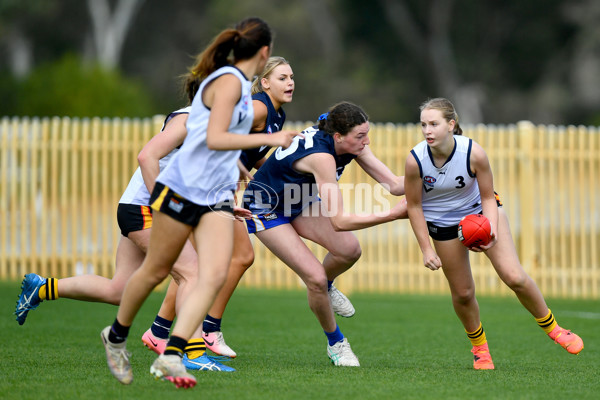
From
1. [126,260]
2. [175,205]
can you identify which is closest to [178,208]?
[175,205]

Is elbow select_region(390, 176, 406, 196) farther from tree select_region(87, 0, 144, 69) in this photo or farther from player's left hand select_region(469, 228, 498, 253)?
tree select_region(87, 0, 144, 69)

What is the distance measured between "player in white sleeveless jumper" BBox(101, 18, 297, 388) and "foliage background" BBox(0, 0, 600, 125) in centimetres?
2831

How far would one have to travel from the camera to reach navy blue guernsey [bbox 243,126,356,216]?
21.7ft

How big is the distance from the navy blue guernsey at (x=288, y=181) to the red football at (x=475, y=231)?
3.68 feet

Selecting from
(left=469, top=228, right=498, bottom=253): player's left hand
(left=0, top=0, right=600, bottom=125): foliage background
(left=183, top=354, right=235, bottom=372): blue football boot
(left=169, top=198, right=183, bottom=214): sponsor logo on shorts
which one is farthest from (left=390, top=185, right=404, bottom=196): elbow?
(left=0, top=0, right=600, bottom=125): foliage background

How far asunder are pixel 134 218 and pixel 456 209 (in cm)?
238

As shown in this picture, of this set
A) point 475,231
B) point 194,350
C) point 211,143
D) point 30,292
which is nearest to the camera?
point 211,143

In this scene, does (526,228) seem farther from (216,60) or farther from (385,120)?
(385,120)

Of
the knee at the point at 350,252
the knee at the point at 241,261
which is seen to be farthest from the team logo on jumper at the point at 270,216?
the knee at the point at 350,252

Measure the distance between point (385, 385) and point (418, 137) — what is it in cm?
807

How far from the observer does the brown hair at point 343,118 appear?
6.47 metres

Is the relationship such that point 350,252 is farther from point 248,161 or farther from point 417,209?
point 248,161

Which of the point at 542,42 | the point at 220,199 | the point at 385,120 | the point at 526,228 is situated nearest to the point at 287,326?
the point at 220,199

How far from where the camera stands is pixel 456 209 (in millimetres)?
6512
